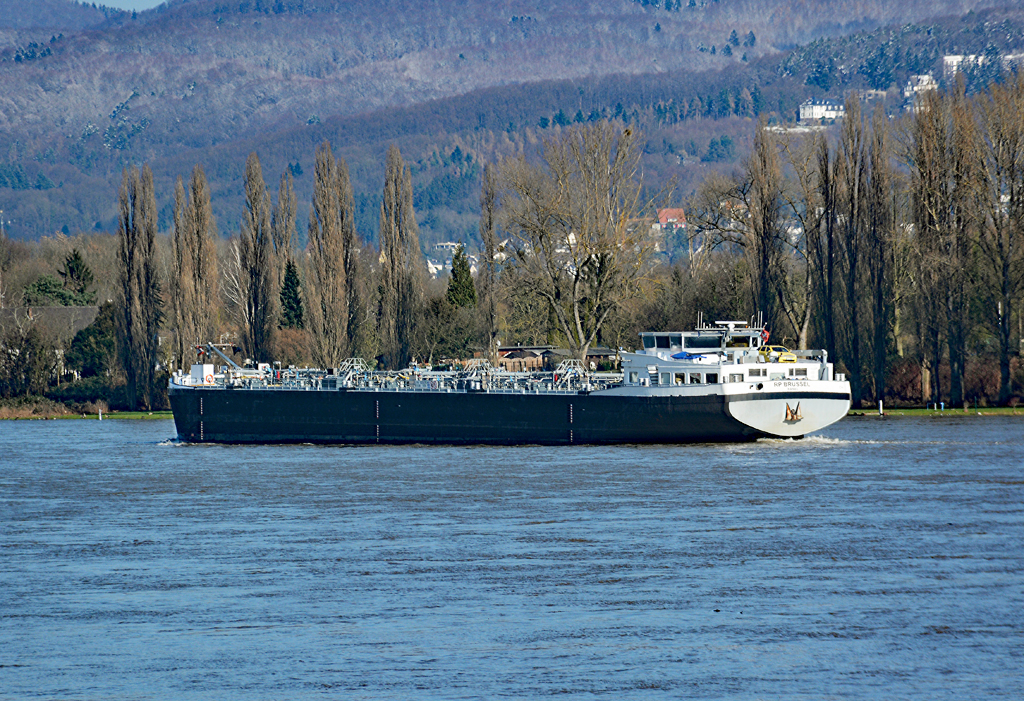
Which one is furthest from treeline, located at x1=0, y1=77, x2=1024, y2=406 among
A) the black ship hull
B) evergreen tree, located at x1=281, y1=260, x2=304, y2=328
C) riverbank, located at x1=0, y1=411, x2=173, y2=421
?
the black ship hull

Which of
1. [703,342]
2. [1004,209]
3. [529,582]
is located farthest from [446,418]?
[529,582]

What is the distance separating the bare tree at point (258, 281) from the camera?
92.3 metres

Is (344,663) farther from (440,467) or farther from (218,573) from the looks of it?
(440,467)

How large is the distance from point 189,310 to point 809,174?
137 ft

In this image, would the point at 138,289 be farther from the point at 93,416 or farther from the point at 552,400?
the point at 552,400

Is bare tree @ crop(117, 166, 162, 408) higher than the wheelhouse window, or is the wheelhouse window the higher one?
bare tree @ crop(117, 166, 162, 408)

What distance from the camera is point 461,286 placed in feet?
325

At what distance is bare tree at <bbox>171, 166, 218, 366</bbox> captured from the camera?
300ft

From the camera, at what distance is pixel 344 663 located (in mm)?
20953

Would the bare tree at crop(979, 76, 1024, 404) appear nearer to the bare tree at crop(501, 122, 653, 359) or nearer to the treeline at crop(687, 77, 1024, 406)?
the treeline at crop(687, 77, 1024, 406)

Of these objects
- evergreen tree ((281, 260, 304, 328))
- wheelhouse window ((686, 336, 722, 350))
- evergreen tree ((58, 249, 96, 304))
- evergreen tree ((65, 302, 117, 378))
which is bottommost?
wheelhouse window ((686, 336, 722, 350))

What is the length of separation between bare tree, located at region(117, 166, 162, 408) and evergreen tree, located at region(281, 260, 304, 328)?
13160mm

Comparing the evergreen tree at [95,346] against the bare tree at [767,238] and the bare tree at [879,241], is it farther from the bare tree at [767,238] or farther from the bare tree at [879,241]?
the bare tree at [879,241]

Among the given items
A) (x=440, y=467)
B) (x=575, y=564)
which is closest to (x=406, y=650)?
(x=575, y=564)
